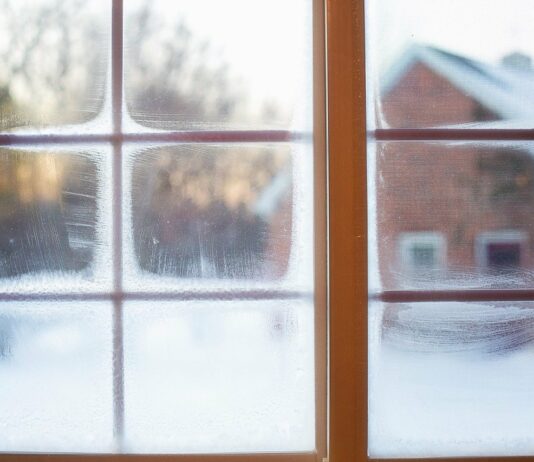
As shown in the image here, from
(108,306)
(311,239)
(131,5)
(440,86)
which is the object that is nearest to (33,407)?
(108,306)

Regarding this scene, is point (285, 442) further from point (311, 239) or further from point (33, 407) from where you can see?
point (33, 407)

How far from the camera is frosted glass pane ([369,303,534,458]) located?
130cm

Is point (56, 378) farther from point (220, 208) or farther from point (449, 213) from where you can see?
point (449, 213)

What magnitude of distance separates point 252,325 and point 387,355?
34 cm

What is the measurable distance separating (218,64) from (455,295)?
809 millimetres

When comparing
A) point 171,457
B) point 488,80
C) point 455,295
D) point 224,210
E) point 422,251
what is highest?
point 488,80

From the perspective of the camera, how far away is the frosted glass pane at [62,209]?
51.9 inches

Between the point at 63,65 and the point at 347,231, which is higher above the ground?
the point at 63,65

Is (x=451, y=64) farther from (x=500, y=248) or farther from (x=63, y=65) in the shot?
(x=63, y=65)

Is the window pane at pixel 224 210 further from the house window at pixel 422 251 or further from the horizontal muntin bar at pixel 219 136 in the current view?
the house window at pixel 422 251

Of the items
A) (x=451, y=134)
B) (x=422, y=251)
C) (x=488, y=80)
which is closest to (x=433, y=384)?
(x=422, y=251)

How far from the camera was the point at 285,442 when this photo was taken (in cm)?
131

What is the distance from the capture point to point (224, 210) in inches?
51.8

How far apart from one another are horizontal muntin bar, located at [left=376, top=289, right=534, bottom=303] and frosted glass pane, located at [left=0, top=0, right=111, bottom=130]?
849 millimetres
